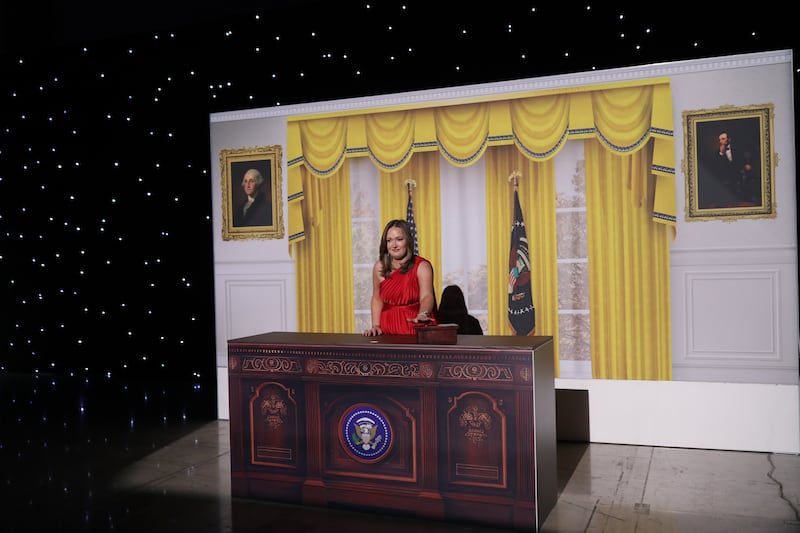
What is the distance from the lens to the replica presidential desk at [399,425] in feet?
10.1

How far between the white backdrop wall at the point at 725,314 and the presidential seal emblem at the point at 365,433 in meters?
1.94

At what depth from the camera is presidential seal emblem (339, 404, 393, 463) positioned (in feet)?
10.8

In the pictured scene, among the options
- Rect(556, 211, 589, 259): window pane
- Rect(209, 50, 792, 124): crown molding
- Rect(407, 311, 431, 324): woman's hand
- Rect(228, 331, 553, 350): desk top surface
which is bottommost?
Rect(228, 331, 553, 350): desk top surface

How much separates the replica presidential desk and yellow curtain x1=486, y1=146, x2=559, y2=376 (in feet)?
4.89

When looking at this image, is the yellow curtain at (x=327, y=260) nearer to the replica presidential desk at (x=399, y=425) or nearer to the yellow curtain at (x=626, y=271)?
the replica presidential desk at (x=399, y=425)

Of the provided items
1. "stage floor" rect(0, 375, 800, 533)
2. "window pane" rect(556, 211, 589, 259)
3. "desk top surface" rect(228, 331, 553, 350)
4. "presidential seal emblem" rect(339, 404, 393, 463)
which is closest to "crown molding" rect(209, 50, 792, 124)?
"window pane" rect(556, 211, 589, 259)

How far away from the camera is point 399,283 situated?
3.97 meters

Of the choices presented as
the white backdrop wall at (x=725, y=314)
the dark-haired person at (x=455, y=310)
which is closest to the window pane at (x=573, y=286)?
the white backdrop wall at (x=725, y=314)

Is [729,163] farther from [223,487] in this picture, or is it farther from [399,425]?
[223,487]

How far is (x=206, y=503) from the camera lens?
11.6ft

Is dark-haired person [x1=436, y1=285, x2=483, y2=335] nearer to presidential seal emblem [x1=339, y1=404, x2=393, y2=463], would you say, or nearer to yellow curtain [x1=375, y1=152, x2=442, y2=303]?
yellow curtain [x1=375, y1=152, x2=442, y2=303]

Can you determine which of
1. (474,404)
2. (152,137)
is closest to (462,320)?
(474,404)

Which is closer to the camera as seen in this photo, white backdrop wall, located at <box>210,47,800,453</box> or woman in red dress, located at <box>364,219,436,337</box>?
woman in red dress, located at <box>364,219,436,337</box>

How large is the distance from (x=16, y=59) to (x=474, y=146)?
15.4 ft
